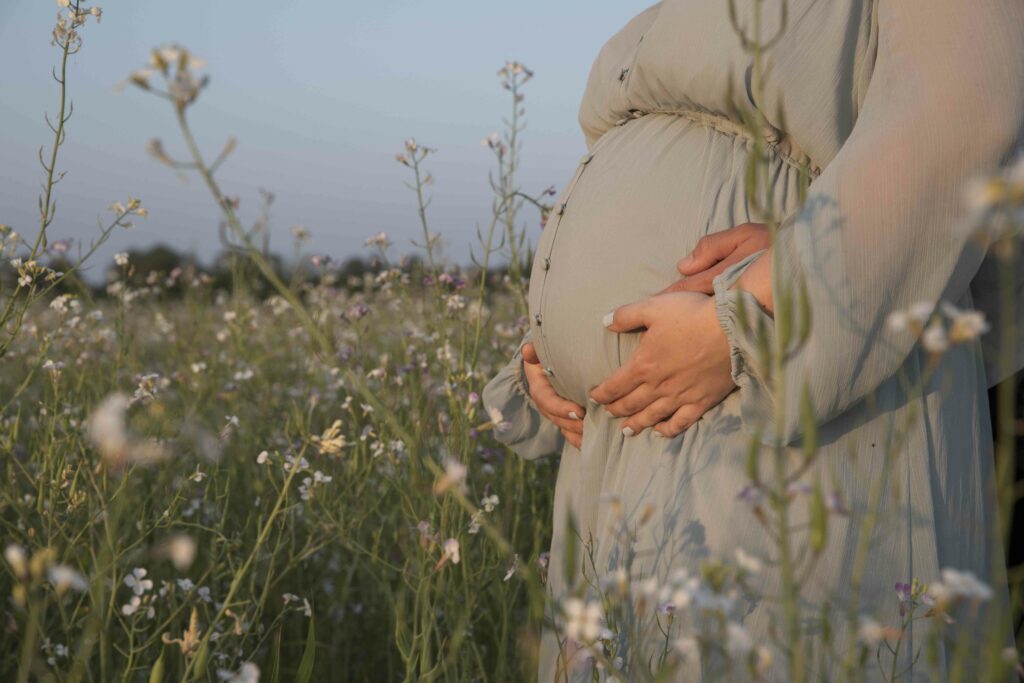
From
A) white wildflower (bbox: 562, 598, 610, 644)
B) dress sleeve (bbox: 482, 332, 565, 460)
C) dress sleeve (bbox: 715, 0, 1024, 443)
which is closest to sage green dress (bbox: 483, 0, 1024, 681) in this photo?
dress sleeve (bbox: 715, 0, 1024, 443)

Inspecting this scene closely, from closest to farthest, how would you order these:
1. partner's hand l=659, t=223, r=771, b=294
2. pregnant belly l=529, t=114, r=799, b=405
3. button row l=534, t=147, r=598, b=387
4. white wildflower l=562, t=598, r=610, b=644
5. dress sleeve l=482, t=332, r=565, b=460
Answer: white wildflower l=562, t=598, r=610, b=644, partner's hand l=659, t=223, r=771, b=294, pregnant belly l=529, t=114, r=799, b=405, button row l=534, t=147, r=598, b=387, dress sleeve l=482, t=332, r=565, b=460

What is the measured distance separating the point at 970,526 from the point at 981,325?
0.72m

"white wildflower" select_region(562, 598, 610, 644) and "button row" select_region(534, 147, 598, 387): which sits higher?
"button row" select_region(534, 147, 598, 387)

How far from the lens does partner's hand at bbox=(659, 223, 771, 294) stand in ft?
4.60

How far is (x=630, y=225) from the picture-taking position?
63.0 inches

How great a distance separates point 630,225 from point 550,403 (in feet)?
1.27

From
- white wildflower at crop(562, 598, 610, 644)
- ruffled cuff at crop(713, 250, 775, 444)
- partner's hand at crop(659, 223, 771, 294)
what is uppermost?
partner's hand at crop(659, 223, 771, 294)

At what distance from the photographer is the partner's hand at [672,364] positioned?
1355mm

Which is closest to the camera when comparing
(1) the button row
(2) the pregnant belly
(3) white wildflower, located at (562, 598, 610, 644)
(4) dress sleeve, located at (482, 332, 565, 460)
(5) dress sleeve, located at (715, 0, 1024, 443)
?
(3) white wildflower, located at (562, 598, 610, 644)

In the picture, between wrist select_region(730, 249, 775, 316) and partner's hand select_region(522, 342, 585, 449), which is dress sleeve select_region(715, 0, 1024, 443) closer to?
wrist select_region(730, 249, 775, 316)

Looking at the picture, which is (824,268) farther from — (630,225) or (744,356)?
(630,225)

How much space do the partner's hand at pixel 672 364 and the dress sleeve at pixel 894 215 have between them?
5cm

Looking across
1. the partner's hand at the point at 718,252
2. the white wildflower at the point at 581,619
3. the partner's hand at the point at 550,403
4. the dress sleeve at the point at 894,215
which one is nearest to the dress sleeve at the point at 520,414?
the partner's hand at the point at 550,403

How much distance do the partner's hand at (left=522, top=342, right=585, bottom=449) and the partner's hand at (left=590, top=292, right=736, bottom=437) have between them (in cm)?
27
